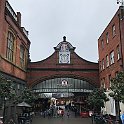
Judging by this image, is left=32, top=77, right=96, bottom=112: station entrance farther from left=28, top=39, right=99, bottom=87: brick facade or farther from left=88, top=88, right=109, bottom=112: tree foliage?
left=88, top=88, right=109, bottom=112: tree foliage

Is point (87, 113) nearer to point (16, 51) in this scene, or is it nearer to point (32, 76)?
point (32, 76)

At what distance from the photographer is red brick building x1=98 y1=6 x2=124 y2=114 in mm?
23822

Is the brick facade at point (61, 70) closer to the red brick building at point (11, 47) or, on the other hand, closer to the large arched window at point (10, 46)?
the red brick building at point (11, 47)

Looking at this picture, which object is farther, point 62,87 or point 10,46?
point 62,87

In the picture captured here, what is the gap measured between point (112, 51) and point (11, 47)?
464 inches

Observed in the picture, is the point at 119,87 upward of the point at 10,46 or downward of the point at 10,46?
downward

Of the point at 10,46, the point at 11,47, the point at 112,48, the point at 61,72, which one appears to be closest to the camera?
the point at 10,46

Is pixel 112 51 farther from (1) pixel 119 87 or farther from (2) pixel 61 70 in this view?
(1) pixel 119 87

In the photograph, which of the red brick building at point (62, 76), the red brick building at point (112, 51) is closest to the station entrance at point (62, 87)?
the red brick building at point (62, 76)

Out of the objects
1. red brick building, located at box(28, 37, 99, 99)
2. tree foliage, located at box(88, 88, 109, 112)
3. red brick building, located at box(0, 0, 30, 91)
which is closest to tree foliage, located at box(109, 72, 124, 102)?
tree foliage, located at box(88, 88, 109, 112)

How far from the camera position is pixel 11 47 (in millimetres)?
26000

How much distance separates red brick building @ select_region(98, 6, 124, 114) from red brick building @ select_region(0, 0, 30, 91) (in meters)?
11.1

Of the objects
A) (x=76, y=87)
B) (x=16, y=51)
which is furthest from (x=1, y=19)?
(x=76, y=87)

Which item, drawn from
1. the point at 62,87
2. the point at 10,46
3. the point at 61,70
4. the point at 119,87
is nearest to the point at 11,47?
the point at 10,46
